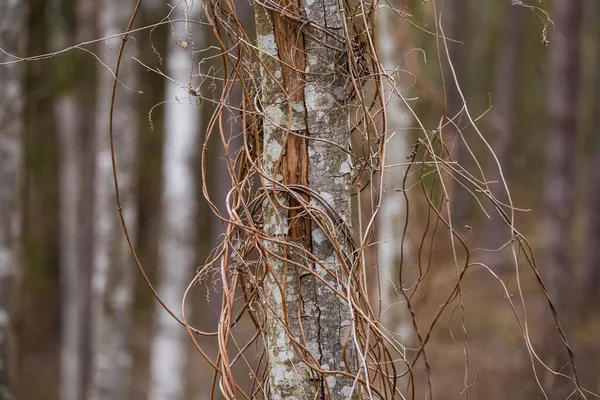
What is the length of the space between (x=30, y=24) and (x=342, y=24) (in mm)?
8729

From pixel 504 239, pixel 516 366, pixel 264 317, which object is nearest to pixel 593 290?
pixel 504 239

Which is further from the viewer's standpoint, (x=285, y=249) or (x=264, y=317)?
(x=264, y=317)

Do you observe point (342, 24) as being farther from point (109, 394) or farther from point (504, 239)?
point (504, 239)

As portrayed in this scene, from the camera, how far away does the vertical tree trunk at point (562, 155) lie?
24.7 feet

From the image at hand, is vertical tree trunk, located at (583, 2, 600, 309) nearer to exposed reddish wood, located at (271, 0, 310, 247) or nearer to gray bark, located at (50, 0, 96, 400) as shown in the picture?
gray bark, located at (50, 0, 96, 400)

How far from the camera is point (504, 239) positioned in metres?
15.5

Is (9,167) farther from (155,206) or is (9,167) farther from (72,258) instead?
(155,206)

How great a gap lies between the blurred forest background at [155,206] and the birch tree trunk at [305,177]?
24 cm

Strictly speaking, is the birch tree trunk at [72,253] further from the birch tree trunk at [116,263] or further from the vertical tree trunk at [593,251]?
the vertical tree trunk at [593,251]

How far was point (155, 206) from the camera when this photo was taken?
19828 mm

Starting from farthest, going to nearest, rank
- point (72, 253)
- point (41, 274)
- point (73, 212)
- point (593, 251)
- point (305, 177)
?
1. point (41, 274)
2. point (593, 251)
3. point (72, 253)
4. point (73, 212)
5. point (305, 177)

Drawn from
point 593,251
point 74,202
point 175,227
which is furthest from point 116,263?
point 593,251

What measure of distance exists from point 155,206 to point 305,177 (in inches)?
734

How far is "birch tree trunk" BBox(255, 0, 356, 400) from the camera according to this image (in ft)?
5.77
